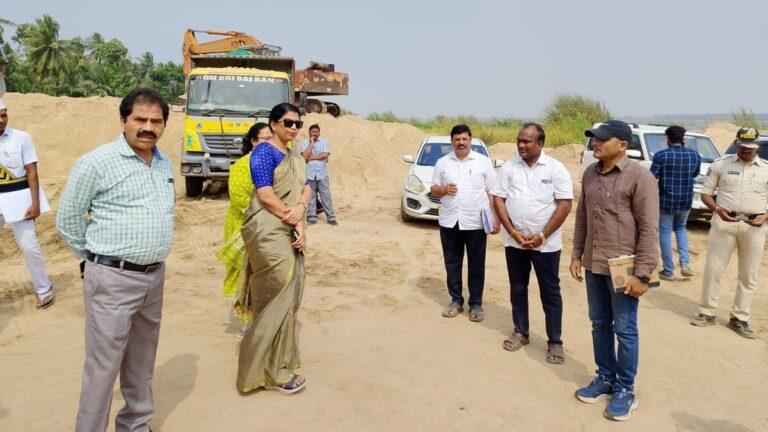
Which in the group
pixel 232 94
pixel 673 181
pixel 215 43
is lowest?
pixel 673 181

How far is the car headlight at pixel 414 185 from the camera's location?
952cm

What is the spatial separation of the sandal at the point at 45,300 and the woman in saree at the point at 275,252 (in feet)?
9.57

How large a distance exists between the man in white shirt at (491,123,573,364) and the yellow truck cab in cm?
743

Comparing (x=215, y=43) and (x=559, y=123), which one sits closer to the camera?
(x=215, y=43)

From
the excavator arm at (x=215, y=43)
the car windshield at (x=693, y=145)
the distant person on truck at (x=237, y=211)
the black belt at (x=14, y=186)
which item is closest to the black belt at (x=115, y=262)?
the distant person on truck at (x=237, y=211)

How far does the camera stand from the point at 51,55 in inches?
1506

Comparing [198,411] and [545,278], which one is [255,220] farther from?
[545,278]

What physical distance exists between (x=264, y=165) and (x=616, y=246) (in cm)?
228

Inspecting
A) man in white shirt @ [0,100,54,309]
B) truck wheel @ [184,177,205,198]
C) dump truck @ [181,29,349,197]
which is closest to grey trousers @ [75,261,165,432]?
man in white shirt @ [0,100,54,309]

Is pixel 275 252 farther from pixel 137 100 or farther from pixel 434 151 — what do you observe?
pixel 434 151

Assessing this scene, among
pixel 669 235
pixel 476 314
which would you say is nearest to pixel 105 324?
pixel 476 314

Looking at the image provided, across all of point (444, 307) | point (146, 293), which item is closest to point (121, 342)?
point (146, 293)

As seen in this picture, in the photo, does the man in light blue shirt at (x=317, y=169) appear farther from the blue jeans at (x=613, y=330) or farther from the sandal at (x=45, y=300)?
the blue jeans at (x=613, y=330)

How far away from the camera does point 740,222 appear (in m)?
5.09
